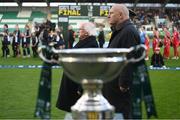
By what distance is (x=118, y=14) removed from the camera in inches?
187

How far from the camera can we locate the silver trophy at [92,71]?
2650 mm

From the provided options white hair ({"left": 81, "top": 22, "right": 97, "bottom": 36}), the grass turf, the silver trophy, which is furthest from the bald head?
the grass turf

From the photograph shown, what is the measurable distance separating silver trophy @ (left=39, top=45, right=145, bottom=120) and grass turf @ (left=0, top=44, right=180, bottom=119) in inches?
205

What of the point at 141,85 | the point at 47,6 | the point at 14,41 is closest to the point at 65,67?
the point at 141,85

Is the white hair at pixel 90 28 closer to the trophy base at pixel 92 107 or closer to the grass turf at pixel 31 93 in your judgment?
the trophy base at pixel 92 107

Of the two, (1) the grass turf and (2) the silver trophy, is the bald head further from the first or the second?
(1) the grass turf

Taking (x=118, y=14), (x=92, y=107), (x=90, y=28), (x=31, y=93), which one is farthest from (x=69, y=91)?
(x=31, y=93)

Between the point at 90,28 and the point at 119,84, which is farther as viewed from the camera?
the point at 90,28

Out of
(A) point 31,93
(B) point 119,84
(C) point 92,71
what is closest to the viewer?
(C) point 92,71

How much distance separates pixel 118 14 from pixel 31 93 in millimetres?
6598

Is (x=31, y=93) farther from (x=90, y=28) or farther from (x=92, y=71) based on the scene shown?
(x=92, y=71)

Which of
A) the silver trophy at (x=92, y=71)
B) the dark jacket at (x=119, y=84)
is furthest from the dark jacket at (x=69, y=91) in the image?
the silver trophy at (x=92, y=71)

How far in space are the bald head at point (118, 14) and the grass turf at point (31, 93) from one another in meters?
3.52

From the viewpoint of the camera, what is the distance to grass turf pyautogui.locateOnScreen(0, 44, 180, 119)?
852 cm
